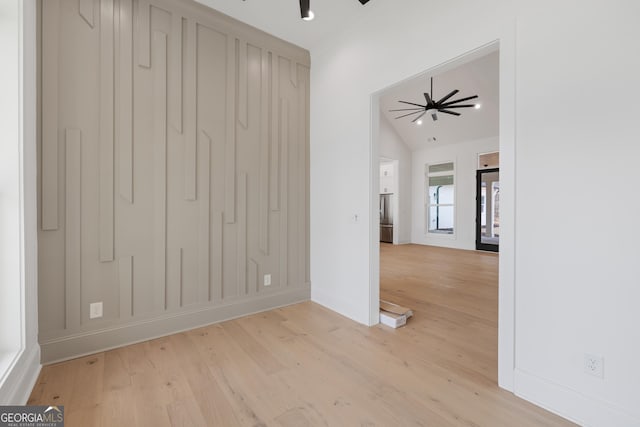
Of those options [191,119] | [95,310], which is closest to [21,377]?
[95,310]

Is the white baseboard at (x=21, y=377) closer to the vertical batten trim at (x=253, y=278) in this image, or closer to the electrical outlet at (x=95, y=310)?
the electrical outlet at (x=95, y=310)

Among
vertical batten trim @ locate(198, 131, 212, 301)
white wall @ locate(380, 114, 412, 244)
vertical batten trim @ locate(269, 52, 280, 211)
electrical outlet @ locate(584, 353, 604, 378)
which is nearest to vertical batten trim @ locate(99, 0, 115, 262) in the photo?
vertical batten trim @ locate(198, 131, 212, 301)

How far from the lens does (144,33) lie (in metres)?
2.51

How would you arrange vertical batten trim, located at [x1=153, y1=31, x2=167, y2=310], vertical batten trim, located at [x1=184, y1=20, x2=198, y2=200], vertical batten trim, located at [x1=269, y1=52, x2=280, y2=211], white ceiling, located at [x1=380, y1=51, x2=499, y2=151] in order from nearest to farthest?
vertical batten trim, located at [x1=153, y1=31, x2=167, y2=310] → vertical batten trim, located at [x1=184, y1=20, x2=198, y2=200] → vertical batten trim, located at [x1=269, y1=52, x2=280, y2=211] → white ceiling, located at [x1=380, y1=51, x2=499, y2=151]

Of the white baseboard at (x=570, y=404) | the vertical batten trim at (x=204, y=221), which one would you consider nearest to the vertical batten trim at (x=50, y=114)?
the vertical batten trim at (x=204, y=221)

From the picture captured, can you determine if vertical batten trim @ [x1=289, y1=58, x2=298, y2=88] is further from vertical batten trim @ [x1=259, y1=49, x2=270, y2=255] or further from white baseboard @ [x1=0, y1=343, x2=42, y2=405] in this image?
white baseboard @ [x1=0, y1=343, x2=42, y2=405]

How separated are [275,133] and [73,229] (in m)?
2.06

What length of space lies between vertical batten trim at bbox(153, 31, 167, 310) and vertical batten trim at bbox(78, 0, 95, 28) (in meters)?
0.44

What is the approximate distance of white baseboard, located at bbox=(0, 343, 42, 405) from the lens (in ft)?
4.96

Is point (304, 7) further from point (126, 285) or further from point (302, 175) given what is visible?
point (126, 285)

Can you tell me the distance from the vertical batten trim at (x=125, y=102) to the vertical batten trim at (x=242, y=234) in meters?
0.98

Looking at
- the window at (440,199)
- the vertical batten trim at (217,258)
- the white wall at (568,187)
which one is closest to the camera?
the white wall at (568,187)

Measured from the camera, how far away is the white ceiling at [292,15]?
9.01ft

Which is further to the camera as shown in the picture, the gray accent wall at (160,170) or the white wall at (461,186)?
the white wall at (461,186)
